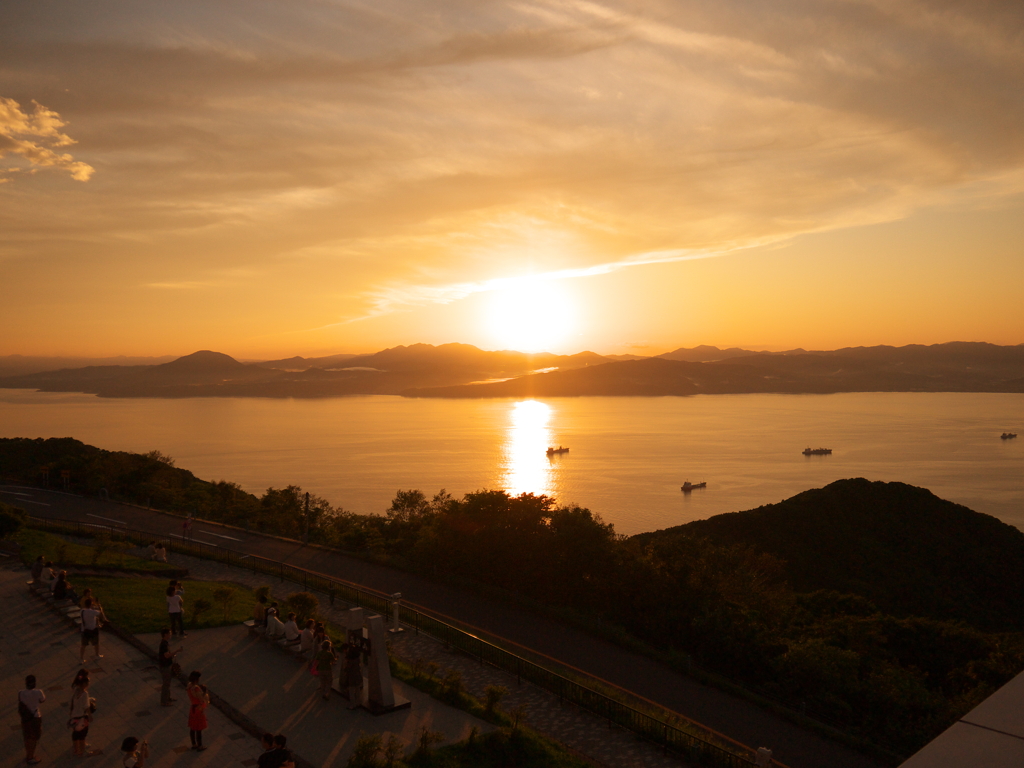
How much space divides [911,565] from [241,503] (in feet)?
114

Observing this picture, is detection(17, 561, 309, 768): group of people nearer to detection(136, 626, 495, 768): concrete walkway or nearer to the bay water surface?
detection(136, 626, 495, 768): concrete walkway

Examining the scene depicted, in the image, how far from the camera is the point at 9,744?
905cm

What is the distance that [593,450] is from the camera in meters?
112

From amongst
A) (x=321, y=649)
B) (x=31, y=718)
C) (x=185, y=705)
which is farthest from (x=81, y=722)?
(x=321, y=649)

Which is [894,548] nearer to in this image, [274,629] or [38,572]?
[274,629]

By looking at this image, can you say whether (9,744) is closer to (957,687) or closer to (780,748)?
(780,748)

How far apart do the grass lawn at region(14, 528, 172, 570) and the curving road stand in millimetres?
4743

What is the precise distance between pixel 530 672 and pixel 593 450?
325ft

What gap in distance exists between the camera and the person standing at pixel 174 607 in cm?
1308

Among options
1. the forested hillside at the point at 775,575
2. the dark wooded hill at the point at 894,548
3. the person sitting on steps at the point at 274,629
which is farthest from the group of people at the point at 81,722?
the dark wooded hill at the point at 894,548

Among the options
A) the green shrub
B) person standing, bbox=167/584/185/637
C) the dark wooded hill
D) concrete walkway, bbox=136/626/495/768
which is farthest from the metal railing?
the dark wooded hill

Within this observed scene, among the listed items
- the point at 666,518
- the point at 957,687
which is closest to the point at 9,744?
the point at 957,687

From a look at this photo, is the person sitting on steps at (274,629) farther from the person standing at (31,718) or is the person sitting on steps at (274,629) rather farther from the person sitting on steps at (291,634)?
the person standing at (31,718)

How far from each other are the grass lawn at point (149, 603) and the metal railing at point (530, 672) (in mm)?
2412
